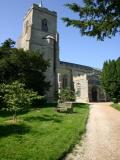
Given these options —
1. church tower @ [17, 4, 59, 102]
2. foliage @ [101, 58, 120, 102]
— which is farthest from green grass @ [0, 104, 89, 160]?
church tower @ [17, 4, 59, 102]

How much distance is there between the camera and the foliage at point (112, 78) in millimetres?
38219

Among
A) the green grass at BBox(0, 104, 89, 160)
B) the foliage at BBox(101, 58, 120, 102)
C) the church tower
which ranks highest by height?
the church tower

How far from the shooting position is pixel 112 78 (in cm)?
3884

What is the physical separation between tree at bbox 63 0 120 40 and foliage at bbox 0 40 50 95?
18881mm

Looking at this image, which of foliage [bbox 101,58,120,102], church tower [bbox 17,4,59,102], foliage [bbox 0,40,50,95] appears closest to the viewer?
foliage [bbox 0,40,50,95]

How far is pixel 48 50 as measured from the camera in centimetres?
4312

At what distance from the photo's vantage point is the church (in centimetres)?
4281

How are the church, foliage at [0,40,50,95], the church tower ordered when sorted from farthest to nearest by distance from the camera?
1. the church
2. the church tower
3. foliage at [0,40,50,95]

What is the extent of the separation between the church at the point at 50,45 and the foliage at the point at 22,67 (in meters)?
8.98

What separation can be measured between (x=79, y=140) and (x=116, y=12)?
18.8ft

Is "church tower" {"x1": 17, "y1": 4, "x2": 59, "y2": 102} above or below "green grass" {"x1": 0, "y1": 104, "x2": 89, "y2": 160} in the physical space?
above

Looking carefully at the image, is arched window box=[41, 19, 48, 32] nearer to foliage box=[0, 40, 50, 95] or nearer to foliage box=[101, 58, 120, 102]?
foliage box=[101, 58, 120, 102]

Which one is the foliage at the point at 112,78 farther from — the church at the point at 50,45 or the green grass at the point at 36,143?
the green grass at the point at 36,143

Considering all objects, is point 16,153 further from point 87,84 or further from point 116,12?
point 87,84
